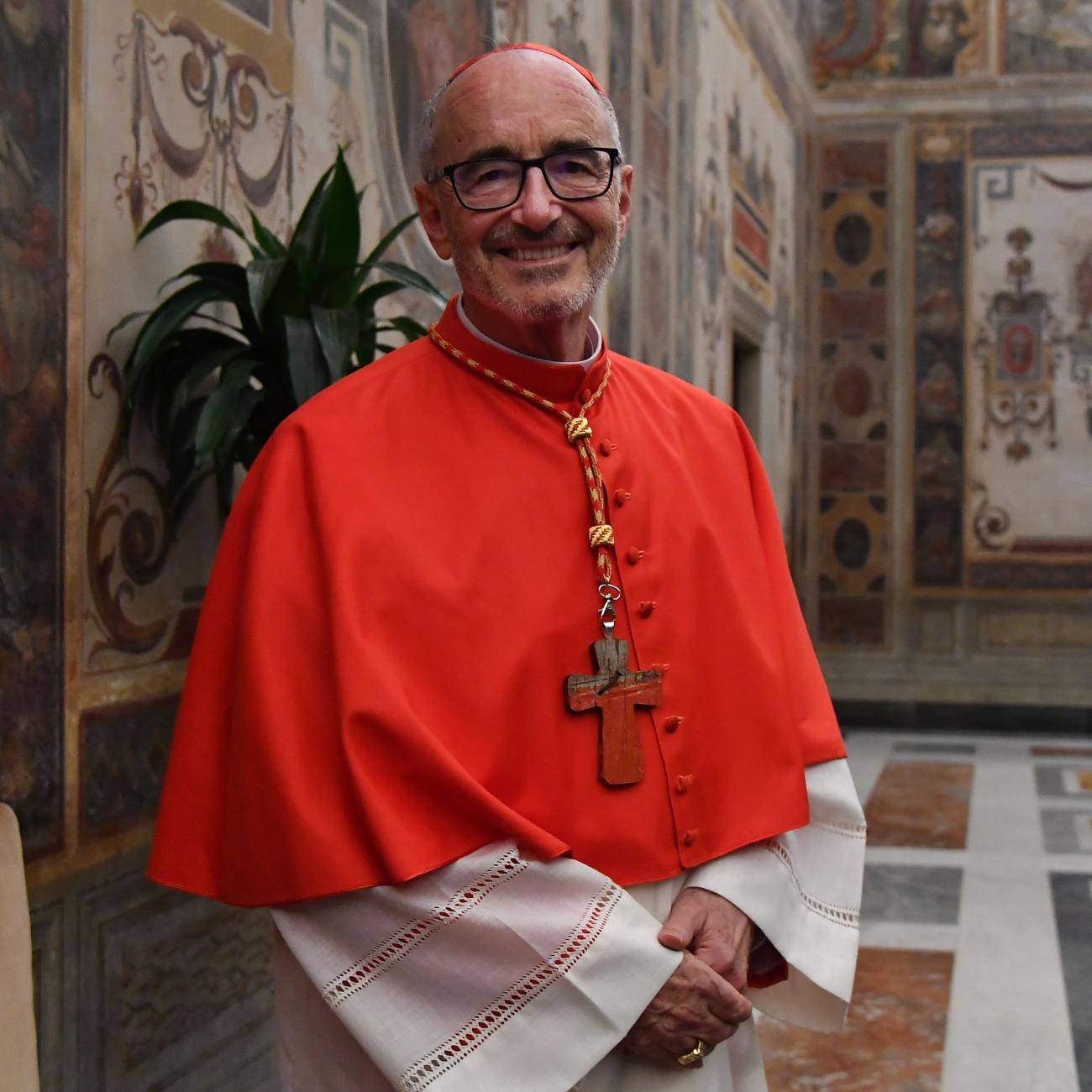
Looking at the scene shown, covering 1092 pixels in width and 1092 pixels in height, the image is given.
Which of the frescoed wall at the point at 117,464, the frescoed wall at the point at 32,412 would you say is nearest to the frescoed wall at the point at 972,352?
the frescoed wall at the point at 117,464

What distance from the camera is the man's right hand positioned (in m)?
1.77

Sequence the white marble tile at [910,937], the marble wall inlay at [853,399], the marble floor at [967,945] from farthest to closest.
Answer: the marble wall inlay at [853,399] < the white marble tile at [910,937] < the marble floor at [967,945]

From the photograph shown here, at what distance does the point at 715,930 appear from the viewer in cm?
186

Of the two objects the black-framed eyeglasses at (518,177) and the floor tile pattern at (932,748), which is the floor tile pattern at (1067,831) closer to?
the floor tile pattern at (932,748)

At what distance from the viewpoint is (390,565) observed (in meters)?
1.82

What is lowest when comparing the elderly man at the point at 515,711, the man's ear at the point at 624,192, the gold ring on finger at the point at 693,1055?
the gold ring on finger at the point at 693,1055

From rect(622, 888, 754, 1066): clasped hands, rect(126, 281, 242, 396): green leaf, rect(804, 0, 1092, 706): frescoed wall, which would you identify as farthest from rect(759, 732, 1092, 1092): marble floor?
rect(126, 281, 242, 396): green leaf

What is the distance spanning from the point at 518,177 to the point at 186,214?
108 centimetres

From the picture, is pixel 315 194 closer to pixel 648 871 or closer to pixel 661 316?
pixel 648 871

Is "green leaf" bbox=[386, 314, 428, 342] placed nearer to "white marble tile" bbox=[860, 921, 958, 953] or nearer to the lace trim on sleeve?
the lace trim on sleeve

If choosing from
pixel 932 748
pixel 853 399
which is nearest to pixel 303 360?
pixel 932 748

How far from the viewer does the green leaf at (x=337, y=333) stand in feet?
8.77

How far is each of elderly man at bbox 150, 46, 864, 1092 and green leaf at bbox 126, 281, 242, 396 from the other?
76 cm

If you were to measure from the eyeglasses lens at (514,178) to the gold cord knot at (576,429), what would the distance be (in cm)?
32
